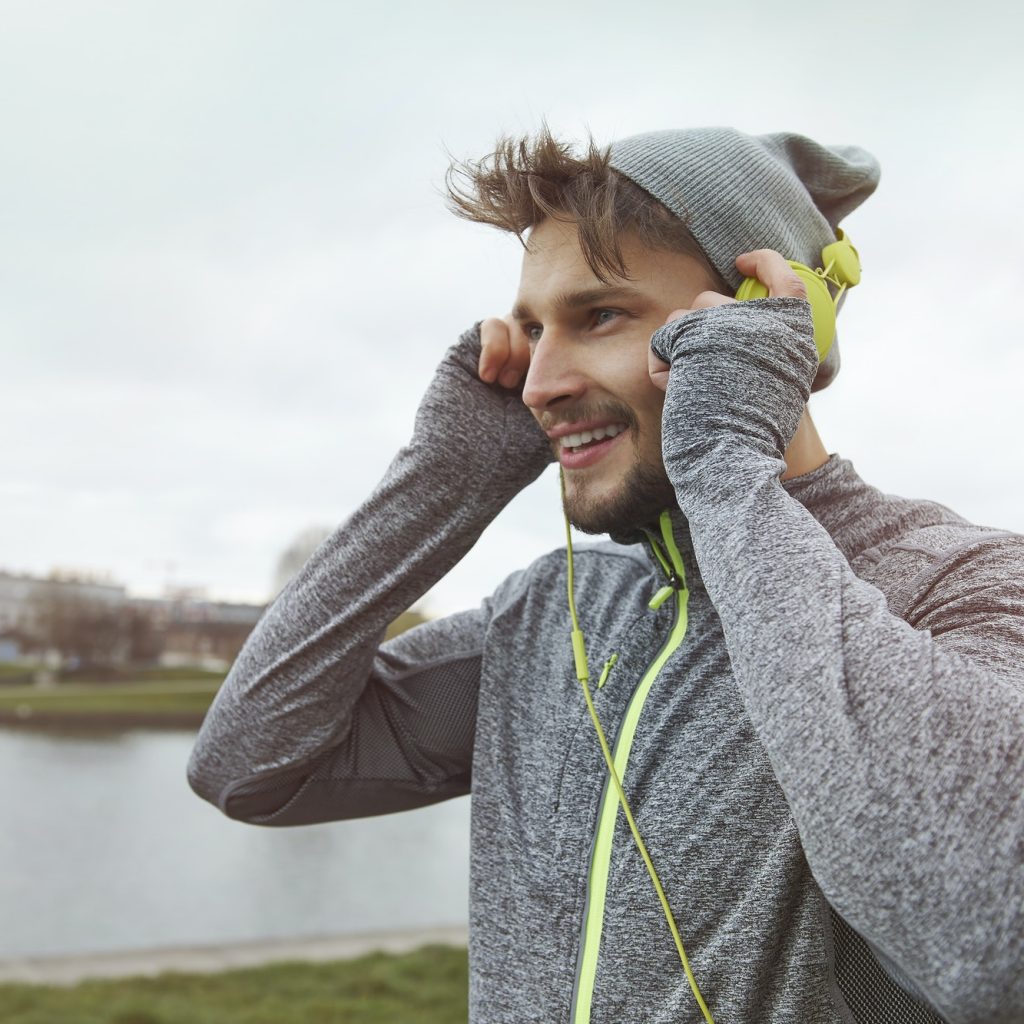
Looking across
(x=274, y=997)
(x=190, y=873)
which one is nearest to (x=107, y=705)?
(x=190, y=873)

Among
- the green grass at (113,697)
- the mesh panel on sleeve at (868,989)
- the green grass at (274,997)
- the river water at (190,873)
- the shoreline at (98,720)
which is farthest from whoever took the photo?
the green grass at (113,697)

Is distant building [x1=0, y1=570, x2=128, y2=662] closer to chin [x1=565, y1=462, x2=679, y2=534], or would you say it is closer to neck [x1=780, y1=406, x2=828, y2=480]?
chin [x1=565, y1=462, x2=679, y2=534]

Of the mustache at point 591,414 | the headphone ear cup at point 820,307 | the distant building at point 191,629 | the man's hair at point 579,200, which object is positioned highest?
the man's hair at point 579,200

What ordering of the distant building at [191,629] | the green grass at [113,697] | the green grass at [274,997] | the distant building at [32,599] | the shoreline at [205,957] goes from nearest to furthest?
1. the green grass at [274,997]
2. the shoreline at [205,957]
3. the green grass at [113,697]
4. the distant building at [191,629]
5. the distant building at [32,599]

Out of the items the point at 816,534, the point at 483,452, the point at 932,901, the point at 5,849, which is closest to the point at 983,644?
the point at 816,534

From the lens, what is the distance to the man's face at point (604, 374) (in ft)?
5.60

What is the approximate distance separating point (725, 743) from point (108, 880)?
15249 mm

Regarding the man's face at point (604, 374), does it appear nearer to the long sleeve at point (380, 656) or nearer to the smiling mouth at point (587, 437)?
the smiling mouth at point (587, 437)

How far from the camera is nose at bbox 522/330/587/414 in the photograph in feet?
5.83

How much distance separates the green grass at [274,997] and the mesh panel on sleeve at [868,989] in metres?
5.29

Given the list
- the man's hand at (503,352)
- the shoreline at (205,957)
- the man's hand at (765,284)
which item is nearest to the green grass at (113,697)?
the shoreline at (205,957)

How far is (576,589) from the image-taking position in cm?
199

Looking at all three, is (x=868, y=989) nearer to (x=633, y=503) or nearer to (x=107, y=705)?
(x=633, y=503)

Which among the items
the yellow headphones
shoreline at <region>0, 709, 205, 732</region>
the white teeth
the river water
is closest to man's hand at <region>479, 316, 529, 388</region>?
the white teeth
